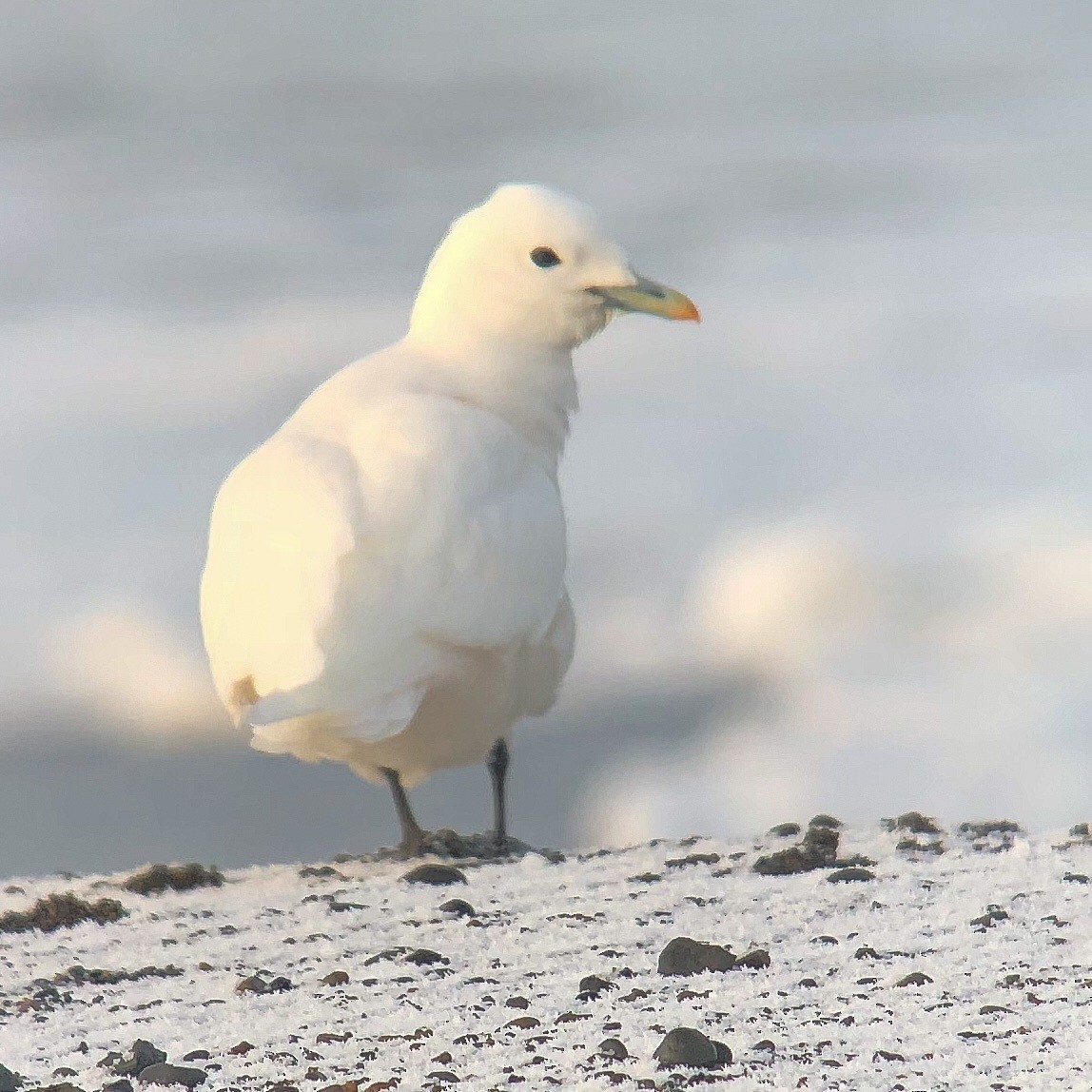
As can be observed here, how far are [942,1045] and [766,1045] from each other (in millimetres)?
417

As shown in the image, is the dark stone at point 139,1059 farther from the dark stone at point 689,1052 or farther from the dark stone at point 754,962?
the dark stone at point 754,962

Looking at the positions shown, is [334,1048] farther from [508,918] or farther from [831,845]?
[831,845]

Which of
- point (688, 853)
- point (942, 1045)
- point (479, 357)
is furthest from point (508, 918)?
point (479, 357)

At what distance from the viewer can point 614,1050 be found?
4781 mm

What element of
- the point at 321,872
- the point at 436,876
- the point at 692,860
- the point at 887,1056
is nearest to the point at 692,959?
the point at 887,1056

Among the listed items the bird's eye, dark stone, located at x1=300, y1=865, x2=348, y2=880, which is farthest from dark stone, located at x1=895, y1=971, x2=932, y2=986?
the bird's eye

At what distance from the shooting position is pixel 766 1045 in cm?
485

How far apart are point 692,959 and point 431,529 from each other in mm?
2509

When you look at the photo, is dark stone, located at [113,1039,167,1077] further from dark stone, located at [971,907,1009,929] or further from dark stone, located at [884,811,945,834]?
dark stone, located at [884,811,945,834]

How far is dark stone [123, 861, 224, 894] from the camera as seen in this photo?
25.6ft

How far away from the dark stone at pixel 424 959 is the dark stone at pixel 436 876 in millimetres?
1211

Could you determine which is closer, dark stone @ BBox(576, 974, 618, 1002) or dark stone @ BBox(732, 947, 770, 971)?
dark stone @ BBox(576, 974, 618, 1002)

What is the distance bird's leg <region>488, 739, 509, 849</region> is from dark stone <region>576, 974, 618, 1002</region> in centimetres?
328

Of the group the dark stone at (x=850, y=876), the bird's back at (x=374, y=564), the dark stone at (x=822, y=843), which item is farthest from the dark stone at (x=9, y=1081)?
the dark stone at (x=822, y=843)
